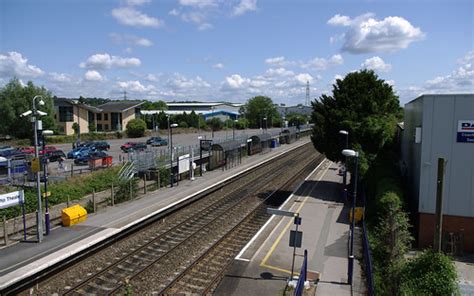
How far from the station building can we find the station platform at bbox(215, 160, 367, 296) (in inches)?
156

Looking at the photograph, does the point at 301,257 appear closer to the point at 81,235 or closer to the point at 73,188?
the point at 81,235

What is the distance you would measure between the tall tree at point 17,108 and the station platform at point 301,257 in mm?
48488

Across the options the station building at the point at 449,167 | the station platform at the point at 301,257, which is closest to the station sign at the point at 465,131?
the station building at the point at 449,167

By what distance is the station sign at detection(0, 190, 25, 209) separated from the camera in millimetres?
18109

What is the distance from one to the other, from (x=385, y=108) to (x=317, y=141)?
5.53 metres

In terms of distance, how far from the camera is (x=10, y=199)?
60.8ft

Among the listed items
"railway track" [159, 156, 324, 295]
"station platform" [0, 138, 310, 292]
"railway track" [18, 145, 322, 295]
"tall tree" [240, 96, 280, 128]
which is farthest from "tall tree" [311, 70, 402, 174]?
"tall tree" [240, 96, 280, 128]

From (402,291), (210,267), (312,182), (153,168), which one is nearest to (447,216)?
(402,291)

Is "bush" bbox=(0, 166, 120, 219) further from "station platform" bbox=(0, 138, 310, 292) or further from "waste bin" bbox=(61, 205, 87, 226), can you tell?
"waste bin" bbox=(61, 205, 87, 226)

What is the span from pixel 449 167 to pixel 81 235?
17924 millimetres

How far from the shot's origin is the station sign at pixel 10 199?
1811 centimetres

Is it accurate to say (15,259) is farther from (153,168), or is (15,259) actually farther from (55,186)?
(153,168)

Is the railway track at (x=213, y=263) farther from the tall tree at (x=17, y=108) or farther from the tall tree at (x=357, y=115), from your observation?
the tall tree at (x=17, y=108)

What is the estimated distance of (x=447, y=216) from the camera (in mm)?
19266
